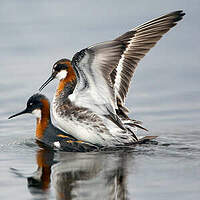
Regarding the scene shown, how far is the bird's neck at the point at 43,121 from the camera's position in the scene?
1126 cm

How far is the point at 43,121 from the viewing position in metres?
11.4

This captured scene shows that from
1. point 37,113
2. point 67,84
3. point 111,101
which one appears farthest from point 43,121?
point 111,101

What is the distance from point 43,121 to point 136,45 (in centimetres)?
213

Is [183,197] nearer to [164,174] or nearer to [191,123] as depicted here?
[164,174]

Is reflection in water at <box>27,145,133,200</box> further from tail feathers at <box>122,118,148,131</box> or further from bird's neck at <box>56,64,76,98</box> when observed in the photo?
bird's neck at <box>56,64,76,98</box>

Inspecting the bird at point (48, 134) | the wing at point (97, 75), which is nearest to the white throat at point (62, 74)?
the bird at point (48, 134)

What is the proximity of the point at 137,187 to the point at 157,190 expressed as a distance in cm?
28

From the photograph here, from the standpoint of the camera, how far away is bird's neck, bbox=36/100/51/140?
11258 mm

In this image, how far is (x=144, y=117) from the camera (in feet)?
42.4

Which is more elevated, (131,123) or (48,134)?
(131,123)

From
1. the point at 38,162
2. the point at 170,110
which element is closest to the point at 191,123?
the point at 170,110

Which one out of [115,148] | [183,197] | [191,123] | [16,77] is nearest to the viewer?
[183,197]

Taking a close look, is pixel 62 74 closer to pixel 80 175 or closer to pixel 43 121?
pixel 43 121

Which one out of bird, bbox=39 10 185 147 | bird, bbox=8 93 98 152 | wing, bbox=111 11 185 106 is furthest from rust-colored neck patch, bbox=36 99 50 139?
wing, bbox=111 11 185 106
